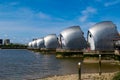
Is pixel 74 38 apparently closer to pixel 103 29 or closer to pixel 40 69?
pixel 103 29

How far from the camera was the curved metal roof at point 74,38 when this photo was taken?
86562 mm

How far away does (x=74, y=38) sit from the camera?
86438 mm

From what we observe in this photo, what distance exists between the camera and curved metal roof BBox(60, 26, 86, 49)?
86562 mm

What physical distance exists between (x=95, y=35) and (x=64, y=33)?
22.5 metres

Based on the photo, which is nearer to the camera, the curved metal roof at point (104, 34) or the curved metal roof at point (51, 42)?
the curved metal roof at point (104, 34)

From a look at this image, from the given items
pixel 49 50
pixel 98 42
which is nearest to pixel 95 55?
pixel 98 42

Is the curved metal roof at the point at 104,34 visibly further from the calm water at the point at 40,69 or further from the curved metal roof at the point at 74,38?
the curved metal roof at the point at 74,38

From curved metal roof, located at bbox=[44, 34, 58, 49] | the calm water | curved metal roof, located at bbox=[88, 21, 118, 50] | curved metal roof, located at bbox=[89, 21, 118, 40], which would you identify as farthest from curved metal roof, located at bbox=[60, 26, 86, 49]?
curved metal roof, located at bbox=[44, 34, 58, 49]

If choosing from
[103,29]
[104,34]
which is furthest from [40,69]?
[103,29]

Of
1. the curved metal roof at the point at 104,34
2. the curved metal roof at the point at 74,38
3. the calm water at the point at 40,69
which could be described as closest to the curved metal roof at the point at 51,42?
the curved metal roof at the point at 74,38

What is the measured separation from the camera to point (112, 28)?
66.1 metres

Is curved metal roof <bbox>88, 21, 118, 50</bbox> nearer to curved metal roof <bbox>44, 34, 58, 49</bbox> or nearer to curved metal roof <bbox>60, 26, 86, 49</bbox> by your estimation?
curved metal roof <bbox>60, 26, 86, 49</bbox>

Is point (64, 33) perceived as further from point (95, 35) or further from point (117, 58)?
point (117, 58)

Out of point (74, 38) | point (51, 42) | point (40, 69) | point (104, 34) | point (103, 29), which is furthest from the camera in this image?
point (51, 42)
